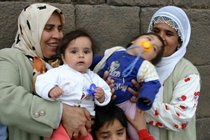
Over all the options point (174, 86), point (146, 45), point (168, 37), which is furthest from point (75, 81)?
point (168, 37)

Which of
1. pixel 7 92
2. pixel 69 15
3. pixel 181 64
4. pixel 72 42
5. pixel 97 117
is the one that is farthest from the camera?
pixel 69 15

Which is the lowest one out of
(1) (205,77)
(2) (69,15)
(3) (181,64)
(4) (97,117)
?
(1) (205,77)

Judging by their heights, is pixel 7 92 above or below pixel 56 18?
below

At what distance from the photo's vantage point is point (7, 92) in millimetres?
2309

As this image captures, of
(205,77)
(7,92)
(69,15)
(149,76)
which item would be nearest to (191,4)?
(205,77)

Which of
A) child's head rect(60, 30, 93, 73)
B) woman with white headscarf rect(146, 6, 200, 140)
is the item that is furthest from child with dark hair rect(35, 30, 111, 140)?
woman with white headscarf rect(146, 6, 200, 140)

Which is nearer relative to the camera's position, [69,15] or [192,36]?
[69,15]

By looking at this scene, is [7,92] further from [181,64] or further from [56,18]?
[181,64]

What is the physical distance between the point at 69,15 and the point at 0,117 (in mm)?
1284

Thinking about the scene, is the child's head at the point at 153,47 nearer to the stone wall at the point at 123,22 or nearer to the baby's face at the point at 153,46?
the baby's face at the point at 153,46

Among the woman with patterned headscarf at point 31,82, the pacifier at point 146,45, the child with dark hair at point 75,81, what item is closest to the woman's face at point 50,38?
the woman with patterned headscarf at point 31,82

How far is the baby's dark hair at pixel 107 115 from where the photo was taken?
2736mm

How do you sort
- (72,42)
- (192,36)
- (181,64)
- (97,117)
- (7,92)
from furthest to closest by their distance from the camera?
(192,36) < (181,64) < (97,117) < (72,42) < (7,92)

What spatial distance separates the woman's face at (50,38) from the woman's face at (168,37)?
78 centimetres
